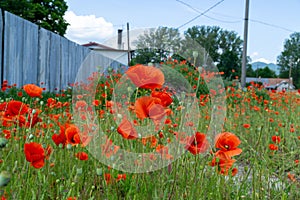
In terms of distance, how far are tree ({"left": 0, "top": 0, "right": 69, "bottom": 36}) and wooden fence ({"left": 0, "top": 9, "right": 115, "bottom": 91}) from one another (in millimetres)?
11955

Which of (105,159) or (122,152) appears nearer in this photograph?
(105,159)

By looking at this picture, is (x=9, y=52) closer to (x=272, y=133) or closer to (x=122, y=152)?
(x=272, y=133)

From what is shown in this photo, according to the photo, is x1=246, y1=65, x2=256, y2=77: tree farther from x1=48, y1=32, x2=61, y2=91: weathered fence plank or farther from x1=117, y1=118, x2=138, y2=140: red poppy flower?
x1=117, y1=118, x2=138, y2=140: red poppy flower

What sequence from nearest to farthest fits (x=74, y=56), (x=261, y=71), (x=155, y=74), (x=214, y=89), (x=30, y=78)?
(x=155, y=74) → (x=214, y=89) → (x=30, y=78) → (x=74, y=56) → (x=261, y=71)

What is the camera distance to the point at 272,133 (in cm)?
Answer: 342

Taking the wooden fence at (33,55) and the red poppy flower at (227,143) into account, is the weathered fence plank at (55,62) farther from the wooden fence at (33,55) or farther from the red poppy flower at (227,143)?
the red poppy flower at (227,143)

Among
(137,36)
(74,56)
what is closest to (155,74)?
(137,36)

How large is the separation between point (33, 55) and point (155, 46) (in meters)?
5.67

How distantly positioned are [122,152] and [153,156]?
0.19 metres

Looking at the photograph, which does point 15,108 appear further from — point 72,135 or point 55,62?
point 55,62

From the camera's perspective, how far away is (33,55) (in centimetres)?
657

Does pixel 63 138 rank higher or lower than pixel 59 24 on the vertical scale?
lower

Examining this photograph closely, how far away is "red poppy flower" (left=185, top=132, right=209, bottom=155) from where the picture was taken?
976 millimetres

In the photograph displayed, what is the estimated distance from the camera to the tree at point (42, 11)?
18.9 metres
